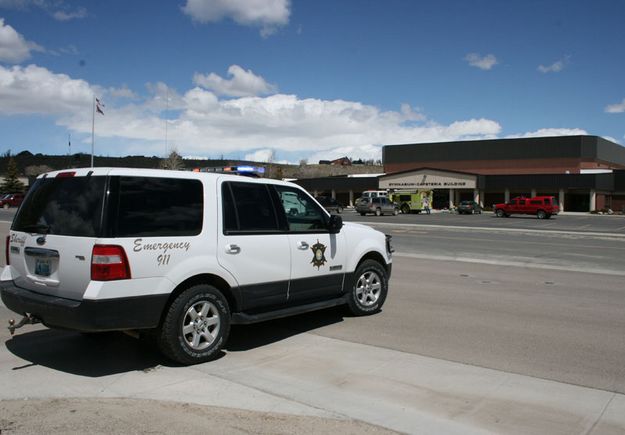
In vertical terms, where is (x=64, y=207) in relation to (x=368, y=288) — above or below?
→ above

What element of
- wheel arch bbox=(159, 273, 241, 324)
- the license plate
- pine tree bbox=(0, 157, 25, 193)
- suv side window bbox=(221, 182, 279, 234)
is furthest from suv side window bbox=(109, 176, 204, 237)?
pine tree bbox=(0, 157, 25, 193)

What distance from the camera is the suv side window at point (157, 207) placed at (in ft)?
17.1

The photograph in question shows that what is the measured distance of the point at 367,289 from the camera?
8016 mm

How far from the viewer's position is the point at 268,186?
6.65m

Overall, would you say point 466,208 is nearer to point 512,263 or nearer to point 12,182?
point 512,263

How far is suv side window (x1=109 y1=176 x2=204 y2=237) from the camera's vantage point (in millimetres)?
5199

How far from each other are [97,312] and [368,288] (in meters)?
4.09

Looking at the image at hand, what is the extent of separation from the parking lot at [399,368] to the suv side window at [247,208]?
1.40 meters

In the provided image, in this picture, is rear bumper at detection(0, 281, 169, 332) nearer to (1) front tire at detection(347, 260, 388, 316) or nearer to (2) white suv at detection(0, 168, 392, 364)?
(2) white suv at detection(0, 168, 392, 364)

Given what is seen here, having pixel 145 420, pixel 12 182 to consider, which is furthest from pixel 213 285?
pixel 12 182

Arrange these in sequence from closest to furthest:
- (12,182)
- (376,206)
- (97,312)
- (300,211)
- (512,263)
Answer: (97,312) → (300,211) → (512,263) → (376,206) → (12,182)

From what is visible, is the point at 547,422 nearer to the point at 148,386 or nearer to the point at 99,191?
the point at 148,386

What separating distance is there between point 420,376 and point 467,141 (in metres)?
89.0

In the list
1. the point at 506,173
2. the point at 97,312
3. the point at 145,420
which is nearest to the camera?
the point at 145,420
